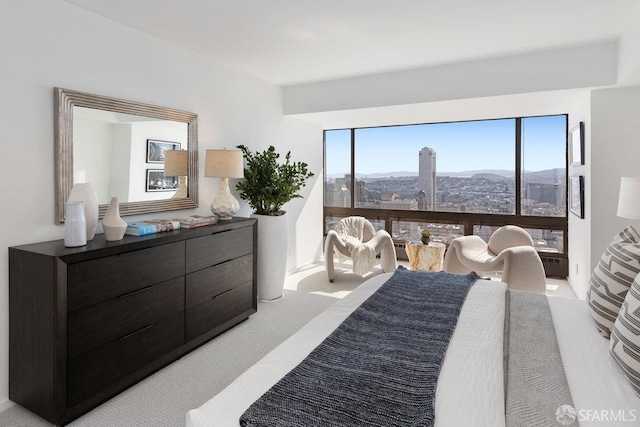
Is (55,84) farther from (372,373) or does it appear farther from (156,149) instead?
(372,373)

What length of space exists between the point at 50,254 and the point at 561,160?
5.60 meters

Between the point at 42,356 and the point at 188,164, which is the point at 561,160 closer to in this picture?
the point at 188,164

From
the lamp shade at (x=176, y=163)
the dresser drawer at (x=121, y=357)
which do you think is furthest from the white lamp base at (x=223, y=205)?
the dresser drawer at (x=121, y=357)

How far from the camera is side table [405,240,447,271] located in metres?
4.78

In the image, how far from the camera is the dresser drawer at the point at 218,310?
305 centimetres

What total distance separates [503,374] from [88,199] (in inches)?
101

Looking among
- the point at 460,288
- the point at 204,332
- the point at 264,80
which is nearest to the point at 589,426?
the point at 460,288

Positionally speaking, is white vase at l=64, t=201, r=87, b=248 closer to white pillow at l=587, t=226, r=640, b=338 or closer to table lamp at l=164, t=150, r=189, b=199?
table lamp at l=164, t=150, r=189, b=199

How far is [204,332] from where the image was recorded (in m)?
3.16

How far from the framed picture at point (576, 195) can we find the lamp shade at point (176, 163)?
157 inches

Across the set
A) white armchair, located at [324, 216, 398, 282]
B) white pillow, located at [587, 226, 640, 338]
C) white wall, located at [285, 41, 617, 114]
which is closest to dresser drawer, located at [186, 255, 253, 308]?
white armchair, located at [324, 216, 398, 282]

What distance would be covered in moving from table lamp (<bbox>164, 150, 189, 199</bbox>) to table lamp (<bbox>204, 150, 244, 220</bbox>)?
0.19 m

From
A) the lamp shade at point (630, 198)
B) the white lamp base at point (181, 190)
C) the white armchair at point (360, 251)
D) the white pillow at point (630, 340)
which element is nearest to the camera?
the white pillow at point (630, 340)

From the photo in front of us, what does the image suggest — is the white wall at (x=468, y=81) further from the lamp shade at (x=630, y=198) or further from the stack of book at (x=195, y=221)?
the stack of book at (x=195, y=221)
